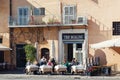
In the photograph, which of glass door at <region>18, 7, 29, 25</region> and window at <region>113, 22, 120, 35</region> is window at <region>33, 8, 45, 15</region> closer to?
glass door at <region>18, 7, 29, 25</region>

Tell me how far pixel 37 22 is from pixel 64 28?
2.68 metres

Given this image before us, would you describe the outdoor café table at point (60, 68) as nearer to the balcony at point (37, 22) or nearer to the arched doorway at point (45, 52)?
the balcony at point (37, 22)

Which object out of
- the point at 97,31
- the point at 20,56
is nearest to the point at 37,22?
the point at 20,56

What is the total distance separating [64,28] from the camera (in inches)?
1610

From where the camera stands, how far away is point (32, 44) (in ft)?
137

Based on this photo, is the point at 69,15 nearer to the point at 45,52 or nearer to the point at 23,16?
the point at 45,52

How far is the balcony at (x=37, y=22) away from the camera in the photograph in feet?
131

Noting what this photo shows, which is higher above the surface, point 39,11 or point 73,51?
point 39,11

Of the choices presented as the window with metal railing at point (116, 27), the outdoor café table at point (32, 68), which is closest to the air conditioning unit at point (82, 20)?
the window with metal railing at point (116, 27)

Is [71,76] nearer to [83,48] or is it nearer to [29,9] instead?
[83,48]

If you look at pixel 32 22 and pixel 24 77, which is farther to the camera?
pixel 32 22

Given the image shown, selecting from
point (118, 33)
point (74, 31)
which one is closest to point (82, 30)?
point (74, 31)

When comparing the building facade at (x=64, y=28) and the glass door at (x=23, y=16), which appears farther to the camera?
the glass door at (x=23, y=16)

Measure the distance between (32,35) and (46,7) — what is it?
303 centimetres
